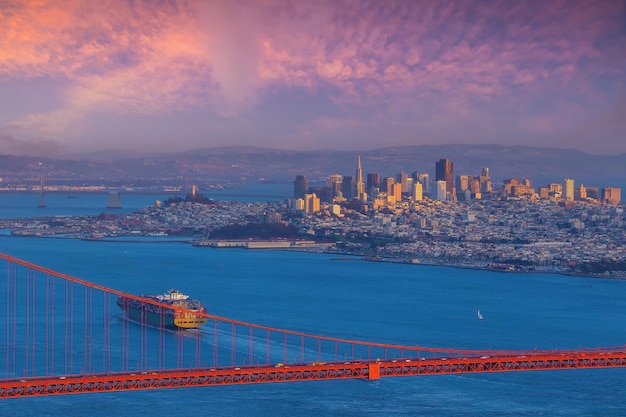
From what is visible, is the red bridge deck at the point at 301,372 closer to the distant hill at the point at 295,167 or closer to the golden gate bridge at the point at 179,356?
the golden gate bridge at the point at 179,356

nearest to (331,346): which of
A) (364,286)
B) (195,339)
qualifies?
(195,339)

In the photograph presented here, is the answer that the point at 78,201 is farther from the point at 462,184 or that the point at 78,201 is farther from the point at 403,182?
the point at 462,184

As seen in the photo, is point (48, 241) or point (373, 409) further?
point (48, 241)

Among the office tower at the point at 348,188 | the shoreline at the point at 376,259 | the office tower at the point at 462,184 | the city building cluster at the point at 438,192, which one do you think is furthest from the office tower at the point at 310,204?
the office tower at the point at 462,184

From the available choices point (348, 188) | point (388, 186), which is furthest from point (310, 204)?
point (388, 186)

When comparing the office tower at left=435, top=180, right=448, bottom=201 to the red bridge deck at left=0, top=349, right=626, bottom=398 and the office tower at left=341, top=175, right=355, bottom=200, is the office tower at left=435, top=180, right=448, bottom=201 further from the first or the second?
the red bridge deck at left=0, top=349, right=626, bottom=398

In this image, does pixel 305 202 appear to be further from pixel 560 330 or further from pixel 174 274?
pixel 560 330

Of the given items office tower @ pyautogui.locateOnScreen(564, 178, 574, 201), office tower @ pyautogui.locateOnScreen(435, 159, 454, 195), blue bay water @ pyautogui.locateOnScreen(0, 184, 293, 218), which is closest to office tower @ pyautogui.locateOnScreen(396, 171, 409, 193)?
office tower @ pyautogui.locateOnScreen(435, 159, 454, 195)
